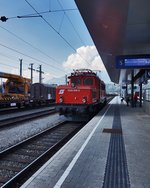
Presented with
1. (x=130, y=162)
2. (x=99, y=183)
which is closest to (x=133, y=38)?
(x=130, y=162)

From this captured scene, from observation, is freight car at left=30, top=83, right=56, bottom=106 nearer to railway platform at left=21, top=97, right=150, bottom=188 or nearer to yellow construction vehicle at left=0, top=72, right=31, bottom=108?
yellow construction vehicle at left=0, top=72, right=31, bottom=108

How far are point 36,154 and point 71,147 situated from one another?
4.67 feet

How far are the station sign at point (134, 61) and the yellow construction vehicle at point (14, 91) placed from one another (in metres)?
10.5

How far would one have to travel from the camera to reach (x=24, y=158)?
7.55 meters

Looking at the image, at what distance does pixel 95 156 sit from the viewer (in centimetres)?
630

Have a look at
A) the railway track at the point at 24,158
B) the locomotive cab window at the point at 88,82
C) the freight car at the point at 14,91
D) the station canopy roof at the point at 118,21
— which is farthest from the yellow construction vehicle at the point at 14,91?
the railway track at the point at 24,158

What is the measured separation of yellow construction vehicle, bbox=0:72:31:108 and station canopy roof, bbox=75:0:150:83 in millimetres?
10099

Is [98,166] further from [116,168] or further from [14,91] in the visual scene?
[14,91]

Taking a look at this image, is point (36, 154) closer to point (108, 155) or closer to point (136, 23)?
point (108, 155)

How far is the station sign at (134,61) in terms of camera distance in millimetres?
15430

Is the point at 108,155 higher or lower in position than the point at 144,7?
lower

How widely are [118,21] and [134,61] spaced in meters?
5.11

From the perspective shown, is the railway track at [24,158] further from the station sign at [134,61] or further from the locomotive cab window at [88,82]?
the station sign at [134,61]

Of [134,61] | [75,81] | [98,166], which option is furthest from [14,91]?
[98,166]
